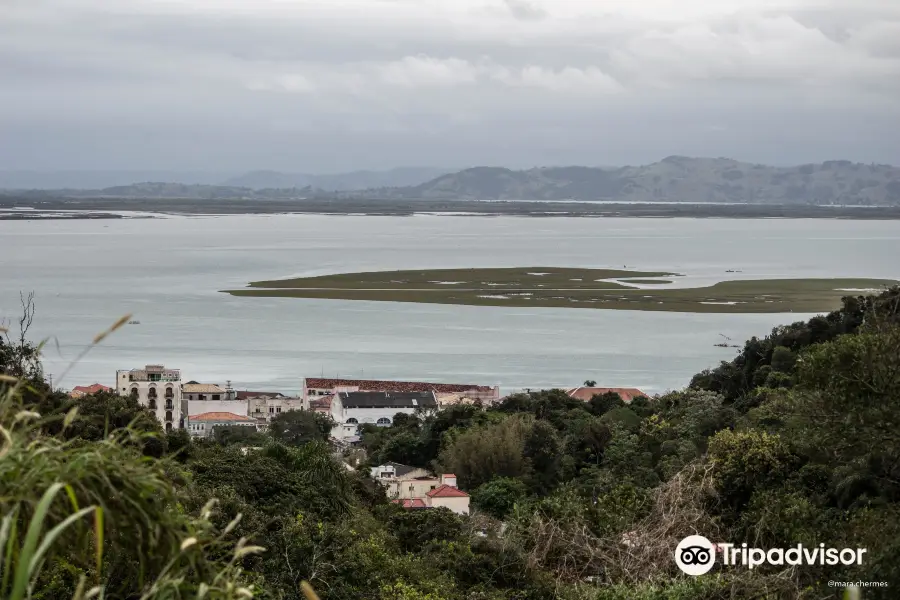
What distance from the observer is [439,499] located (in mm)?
16734

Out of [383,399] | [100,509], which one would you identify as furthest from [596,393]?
[100,509]

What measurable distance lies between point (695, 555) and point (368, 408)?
20978 millimetres

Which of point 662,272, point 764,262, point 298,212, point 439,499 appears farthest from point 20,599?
point 298,212

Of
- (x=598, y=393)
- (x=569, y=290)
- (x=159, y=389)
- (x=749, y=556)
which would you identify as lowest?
(x=159, y=389)

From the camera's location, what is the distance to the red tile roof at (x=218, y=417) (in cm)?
2795

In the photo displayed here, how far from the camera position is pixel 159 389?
28422mm

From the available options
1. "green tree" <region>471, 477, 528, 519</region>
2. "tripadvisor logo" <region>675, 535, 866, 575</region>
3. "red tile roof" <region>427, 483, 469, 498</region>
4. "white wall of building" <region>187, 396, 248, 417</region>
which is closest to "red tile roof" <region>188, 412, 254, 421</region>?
"white wall of building" <region>187, 396, 248, 417</region>

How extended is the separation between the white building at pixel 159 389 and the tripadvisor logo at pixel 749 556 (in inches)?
815

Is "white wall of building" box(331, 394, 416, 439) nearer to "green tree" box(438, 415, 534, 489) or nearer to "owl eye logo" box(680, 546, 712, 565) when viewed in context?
"green tree" box(438, 415, 534, 489)

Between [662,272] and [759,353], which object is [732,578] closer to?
[759,353]

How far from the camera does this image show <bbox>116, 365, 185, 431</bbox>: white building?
28.2m

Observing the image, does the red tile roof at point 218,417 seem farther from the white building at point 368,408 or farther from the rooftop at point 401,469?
the rooftop at point 401,469

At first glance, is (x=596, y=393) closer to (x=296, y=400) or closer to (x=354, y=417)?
(x=354, y=417)

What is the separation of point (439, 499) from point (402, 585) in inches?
308
